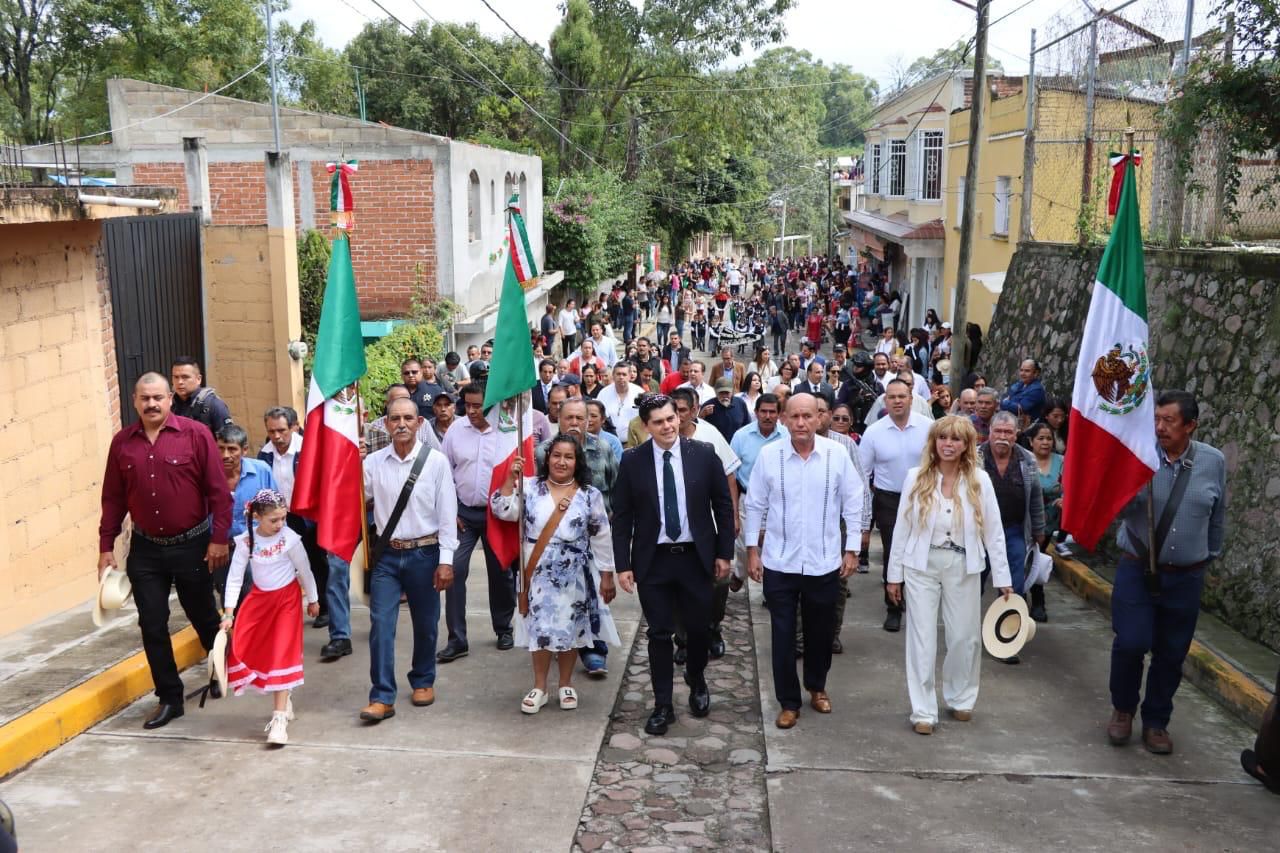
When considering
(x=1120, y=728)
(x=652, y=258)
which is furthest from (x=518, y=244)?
(x=652, y=258)

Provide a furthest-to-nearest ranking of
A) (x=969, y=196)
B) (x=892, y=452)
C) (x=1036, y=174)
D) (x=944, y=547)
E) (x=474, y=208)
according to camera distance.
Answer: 1. (x=474, y=208)
2. (x=969, y=196)
3. (x=1036, y=174)
4. (x=892, y=452)
5. (x=944, y=547)

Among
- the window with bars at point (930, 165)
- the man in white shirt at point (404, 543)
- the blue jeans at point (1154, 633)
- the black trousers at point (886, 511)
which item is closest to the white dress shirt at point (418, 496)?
the man in white shirt at point (404, 543)

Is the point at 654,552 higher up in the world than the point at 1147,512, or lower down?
lower down

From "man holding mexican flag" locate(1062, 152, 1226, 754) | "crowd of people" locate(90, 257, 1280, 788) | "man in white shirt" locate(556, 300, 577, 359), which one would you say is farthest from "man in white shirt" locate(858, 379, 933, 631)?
"man in white shirt" locate(556, 300, 577, 359)

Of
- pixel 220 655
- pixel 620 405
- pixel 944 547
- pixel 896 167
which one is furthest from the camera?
pixel 896 167

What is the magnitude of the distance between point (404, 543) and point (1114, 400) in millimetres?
3799

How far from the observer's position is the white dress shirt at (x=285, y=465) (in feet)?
24.3

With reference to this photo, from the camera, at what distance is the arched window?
20.5 meters

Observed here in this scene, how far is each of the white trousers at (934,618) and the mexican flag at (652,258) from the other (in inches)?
1446

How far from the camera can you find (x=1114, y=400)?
595cm

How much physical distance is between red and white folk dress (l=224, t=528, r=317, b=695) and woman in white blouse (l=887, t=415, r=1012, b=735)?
10.5 ft

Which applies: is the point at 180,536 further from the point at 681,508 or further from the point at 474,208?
the point at 474,208

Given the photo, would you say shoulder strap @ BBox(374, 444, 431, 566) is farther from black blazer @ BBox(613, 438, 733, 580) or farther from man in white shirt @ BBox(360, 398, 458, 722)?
black blazer @ BBox(613, 438, 733, 580)

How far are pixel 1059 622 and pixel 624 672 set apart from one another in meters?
3.29
